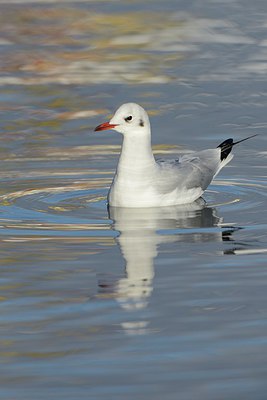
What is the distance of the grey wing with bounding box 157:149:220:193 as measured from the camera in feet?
40.6

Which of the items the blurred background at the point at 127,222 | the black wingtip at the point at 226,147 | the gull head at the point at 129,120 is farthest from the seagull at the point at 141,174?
the black wingtip at the point at 226,147

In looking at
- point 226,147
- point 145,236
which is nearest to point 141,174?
point 145,236

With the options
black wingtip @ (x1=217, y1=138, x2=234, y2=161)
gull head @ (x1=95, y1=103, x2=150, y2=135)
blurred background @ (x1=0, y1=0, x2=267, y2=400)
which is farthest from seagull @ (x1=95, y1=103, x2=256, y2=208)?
black wingtip @ (x1=217, y1=138, x2=234, y2=161)

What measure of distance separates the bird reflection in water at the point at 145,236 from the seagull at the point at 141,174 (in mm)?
88

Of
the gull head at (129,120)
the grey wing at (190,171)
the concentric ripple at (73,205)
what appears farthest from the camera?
the grey wing at (190,171)

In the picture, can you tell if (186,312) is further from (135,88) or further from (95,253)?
(135,88)

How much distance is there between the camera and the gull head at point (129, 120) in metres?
A: 12.1

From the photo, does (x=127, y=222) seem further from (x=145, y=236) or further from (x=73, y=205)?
(x=73, y=205)

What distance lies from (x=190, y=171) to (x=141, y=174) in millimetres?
734

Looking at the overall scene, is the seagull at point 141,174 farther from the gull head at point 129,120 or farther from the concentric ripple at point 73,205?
the concentric ripple at point 73,205

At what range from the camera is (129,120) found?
12.2m

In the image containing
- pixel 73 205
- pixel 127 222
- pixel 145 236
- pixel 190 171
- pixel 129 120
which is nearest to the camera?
pixel 145 236

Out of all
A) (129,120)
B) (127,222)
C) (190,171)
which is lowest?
(127,222)

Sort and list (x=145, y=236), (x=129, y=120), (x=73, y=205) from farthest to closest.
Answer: (x=73, y=205)
(x=129, y=120)
(x=145, y=236)
